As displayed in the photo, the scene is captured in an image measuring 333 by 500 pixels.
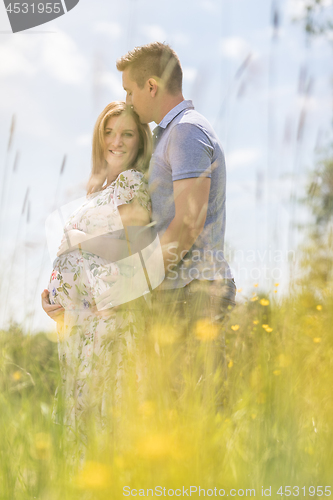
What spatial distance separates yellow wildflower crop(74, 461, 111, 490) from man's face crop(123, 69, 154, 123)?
1.54m

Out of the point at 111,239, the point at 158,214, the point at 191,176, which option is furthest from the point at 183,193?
the point at 111,239

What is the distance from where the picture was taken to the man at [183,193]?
5.16 ft

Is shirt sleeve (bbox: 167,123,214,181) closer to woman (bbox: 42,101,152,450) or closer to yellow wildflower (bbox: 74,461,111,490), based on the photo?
woman (bbox: 42,101,152,450)

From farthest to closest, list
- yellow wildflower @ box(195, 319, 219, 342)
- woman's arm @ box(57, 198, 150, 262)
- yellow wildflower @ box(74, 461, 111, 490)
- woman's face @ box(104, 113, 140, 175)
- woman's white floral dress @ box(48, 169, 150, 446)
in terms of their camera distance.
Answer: woman's face @ box(104, 113, 140, 175) → woman's arm @ box(57, 198, 150, 262) → yellow wildflower @ box(195, 319, 219, 342) → woman's white floral dress @ box(48, 169, 150, 446) → yellow wildflower @ box(74, 461, 111, 490)

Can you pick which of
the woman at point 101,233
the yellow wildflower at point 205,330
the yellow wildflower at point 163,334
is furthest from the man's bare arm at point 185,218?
the yellow wildflower at point 163,334

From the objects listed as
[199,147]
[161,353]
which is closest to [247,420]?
[161,353]

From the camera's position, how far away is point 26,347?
1.22 m

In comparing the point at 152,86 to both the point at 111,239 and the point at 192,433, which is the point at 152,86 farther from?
the point at 192,433

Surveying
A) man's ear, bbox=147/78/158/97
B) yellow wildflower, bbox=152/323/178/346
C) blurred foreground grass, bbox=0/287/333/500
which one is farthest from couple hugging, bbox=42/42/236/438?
blurred foreground grass, bbox=0/287/333/500

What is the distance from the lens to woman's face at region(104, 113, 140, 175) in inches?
83.0

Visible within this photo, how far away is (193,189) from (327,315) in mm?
692

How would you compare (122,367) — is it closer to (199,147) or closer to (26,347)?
(26,347)

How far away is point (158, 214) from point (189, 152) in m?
0.31

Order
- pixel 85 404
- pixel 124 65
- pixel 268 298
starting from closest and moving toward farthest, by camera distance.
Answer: pixel 85 404 → pixel 268 298 → pixel 124 65
